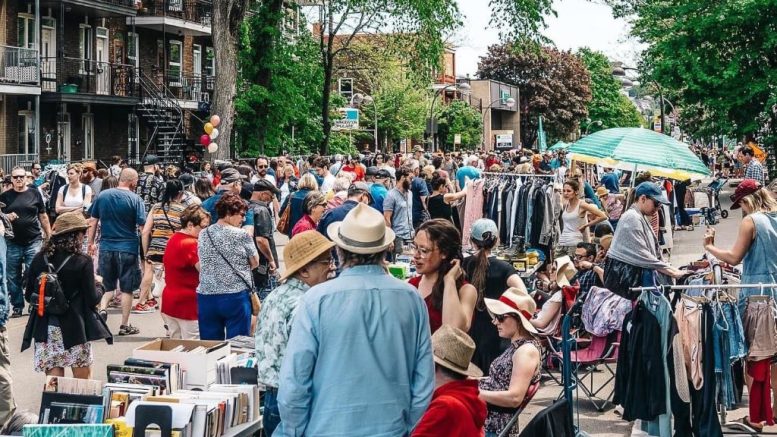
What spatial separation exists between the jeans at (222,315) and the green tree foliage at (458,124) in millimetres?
64077

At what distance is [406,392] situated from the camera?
506 cm

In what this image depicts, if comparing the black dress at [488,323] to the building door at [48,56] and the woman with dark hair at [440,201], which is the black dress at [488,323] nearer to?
the woman with dark hair at [440,201]

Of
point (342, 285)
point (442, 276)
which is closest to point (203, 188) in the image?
point (442, 276)

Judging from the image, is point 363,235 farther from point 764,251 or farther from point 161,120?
point 161,120

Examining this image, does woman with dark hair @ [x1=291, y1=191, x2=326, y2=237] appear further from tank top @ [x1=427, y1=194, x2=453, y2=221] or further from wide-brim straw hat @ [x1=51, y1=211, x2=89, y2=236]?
tank top @ [x1=427, y1=194, x2=453, y2=221]

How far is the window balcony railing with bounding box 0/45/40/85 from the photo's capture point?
105 feet

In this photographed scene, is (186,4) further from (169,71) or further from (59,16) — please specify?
(59,16)

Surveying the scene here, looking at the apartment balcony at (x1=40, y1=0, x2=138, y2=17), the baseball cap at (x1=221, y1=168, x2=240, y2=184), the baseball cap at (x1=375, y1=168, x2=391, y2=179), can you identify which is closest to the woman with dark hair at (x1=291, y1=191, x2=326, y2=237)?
the baseball cap at (x1=221, y1=168, x2=240, y2=184)

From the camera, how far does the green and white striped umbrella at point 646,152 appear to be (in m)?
13.2

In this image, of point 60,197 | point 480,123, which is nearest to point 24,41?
point 60,197

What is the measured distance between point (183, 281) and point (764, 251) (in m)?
5.08

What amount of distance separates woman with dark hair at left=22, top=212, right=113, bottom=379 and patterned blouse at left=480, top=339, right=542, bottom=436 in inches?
138

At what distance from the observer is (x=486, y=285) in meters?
8.19

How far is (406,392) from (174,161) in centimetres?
3519
